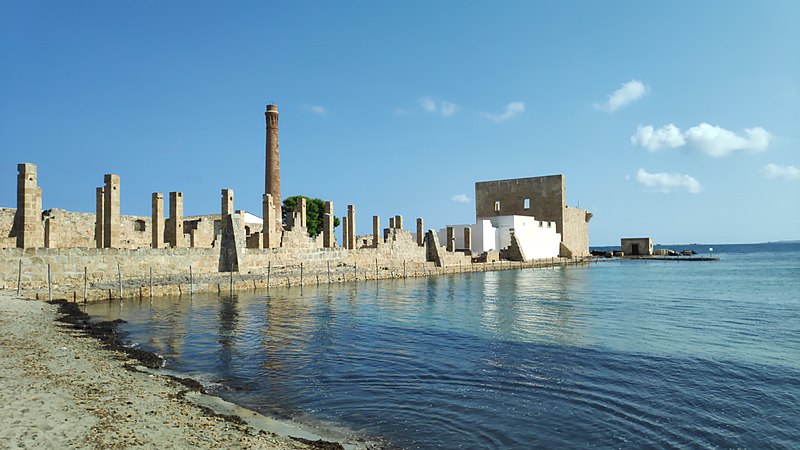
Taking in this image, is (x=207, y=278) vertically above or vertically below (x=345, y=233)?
below

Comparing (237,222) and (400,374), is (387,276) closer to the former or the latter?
(237,222)

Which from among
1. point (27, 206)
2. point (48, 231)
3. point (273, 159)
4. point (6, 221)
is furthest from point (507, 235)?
point (27, 206)

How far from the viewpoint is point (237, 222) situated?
907 inches

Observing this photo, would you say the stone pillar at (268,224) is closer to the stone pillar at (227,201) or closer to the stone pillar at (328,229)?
the stone pillar at (227,201)

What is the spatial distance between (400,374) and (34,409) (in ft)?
16.6

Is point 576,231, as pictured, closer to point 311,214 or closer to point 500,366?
point 311,214

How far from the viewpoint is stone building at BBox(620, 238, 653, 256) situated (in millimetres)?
68250

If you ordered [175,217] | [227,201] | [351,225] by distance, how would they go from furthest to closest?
[351,225], [227,201], [175,217]

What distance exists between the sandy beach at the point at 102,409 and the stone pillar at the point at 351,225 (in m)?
22.0

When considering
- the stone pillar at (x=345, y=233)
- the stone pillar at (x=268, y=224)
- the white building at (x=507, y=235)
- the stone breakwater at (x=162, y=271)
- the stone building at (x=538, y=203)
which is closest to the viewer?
the stone breakwater at (x=162, y=271)

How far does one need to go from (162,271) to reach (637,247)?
6216 cm

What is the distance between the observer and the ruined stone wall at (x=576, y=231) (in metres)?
55.2

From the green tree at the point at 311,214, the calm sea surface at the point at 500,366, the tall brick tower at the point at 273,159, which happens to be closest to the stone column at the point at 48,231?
the calm sea surface at the point at 500,366

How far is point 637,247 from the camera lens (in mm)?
68938
